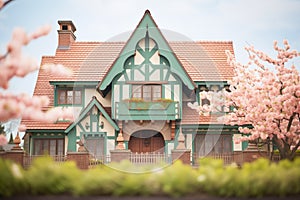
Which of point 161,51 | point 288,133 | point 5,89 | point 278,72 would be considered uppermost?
point 161,51

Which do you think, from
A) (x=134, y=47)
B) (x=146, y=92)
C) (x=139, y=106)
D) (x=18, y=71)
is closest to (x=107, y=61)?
(x=134, y=47)

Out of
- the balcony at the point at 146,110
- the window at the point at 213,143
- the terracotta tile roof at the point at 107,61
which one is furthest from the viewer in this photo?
the terracotta tile roof at the point at 107,61

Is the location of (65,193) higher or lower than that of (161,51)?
lower

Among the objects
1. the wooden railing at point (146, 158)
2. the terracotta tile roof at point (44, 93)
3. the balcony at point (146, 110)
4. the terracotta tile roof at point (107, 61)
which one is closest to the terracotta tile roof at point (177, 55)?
the terracotta tile roof at point (107, 61)

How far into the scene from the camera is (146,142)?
27.1m

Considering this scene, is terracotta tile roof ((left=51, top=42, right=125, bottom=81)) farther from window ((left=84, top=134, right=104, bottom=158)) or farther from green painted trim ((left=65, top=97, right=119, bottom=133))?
window ((left=84, top=134, right=104, bottom=158))

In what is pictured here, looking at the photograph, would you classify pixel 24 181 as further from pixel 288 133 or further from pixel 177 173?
pixel 288 133

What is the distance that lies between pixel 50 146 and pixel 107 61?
668 cm

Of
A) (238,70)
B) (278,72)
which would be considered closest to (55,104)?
(238,70)

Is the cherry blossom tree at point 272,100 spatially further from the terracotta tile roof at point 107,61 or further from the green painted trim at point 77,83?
the green painted trim at point 77,83

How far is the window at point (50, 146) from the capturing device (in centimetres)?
2658

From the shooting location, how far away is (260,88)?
2112 cm

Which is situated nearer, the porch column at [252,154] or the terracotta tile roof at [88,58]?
the porch column at [252,154]

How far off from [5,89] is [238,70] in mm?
14503
